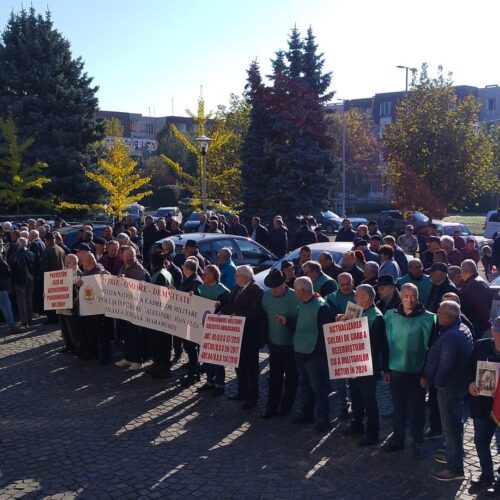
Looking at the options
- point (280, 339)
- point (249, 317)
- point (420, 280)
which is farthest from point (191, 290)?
point (420, 280)

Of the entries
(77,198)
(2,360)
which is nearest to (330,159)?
(77,198)

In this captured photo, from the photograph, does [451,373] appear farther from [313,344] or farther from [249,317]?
[249,317]

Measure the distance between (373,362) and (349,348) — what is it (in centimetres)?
31

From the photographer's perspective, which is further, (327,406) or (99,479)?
(327,406)

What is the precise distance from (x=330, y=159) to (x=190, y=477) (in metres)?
22.7

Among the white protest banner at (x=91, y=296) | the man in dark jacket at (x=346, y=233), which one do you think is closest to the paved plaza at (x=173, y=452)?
the white protest banner at (x=91, y=296)

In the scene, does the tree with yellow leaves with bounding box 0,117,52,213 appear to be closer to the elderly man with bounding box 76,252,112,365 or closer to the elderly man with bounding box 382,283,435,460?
the elderly man with bounding box 76,252,112,365

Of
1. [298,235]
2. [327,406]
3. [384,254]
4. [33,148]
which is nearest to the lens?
[327,406]

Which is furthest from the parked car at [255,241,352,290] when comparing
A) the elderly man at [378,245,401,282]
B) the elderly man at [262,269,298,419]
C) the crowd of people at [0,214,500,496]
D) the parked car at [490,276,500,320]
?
the elderly man at [262,269,298,419]

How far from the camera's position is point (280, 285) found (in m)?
7.75

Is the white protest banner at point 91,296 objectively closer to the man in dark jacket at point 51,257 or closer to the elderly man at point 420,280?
the man in dark jacket at point 51,257

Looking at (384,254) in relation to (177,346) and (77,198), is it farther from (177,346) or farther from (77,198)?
(77,198)

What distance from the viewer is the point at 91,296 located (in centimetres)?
1027

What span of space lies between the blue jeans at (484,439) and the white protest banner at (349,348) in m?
1.26
